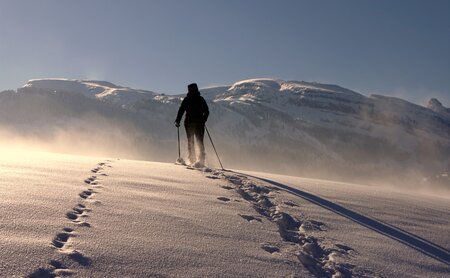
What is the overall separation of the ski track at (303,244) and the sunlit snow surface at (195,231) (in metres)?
0.01

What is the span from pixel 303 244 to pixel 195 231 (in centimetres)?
118

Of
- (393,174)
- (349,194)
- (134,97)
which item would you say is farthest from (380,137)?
(349,194)

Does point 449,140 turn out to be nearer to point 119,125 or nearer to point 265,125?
point 265,125

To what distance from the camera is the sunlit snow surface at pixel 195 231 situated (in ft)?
11.2

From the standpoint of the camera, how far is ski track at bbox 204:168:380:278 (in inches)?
161

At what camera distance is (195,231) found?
177 inches

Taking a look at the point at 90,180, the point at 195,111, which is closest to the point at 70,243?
the point at 90,180

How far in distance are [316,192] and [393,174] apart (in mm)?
129668

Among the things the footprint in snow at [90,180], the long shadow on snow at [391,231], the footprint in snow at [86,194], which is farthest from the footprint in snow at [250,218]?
the footprint in snow at [90,180]

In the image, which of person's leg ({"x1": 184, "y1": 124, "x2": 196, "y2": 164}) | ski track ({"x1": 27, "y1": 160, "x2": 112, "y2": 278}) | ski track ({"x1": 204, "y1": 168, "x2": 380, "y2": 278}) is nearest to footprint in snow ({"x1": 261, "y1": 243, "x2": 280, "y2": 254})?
ski track ({"x1": 204, "y1": 168, "x2": 380, "y2": 278})

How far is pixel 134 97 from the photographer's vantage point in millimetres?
163750

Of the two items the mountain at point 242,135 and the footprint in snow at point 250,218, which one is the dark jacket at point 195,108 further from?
the mountain at point 242,135

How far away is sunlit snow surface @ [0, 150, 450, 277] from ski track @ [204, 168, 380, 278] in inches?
0.5

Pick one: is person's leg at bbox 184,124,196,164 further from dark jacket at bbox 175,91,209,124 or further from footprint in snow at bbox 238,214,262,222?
footprint in snow at bbox 238,214,262,222
